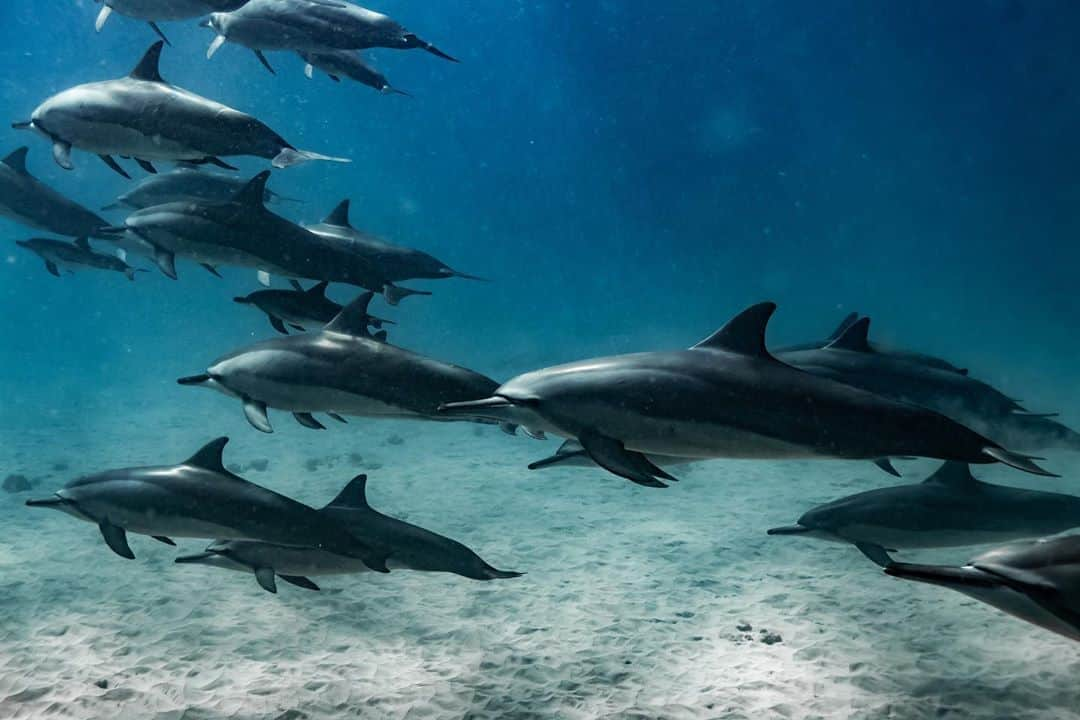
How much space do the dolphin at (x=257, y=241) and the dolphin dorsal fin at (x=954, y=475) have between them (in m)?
4.83

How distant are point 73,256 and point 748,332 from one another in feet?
30.3

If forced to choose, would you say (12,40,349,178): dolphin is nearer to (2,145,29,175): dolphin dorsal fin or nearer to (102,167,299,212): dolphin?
(102,167,299,212): dolphin

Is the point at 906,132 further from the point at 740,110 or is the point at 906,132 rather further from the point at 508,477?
the point at 508,477

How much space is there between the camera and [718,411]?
3680 millimetres

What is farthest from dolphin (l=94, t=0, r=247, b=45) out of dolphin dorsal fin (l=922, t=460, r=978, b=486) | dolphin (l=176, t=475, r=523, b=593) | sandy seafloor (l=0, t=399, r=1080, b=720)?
dolphin dorsal fin (l=922, t=460, r=978, b=486)

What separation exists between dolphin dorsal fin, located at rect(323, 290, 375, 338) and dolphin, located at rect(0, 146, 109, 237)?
16.2 ft

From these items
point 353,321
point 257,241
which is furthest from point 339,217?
point 353,321

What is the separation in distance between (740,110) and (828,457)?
64111 millimetres

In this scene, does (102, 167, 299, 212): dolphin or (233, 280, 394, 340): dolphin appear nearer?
(233, 280, 394, 340): dolphin

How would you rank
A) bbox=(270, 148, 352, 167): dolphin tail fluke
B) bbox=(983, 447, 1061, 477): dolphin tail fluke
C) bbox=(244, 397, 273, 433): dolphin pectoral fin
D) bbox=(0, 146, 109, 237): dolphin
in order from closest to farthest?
bbox=(983, 447, 1061, 477): dolphin tail fluke < bbox=(244, 397, 273, 433): dolphin pectoral fin < bbox=(270, 148, 352, 167): dolphin tail fluke < bbox=(0, 146, 109, 237): dolphin

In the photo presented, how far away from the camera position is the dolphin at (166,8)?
6285 millimetres

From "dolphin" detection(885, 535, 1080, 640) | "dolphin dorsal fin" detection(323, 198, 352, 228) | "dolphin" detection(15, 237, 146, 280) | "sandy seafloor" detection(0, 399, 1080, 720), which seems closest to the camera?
"dolphin" detection(885, 535, 1080, 640)

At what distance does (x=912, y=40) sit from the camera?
1706 inches

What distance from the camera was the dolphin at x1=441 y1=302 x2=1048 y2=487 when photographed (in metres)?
3.49
